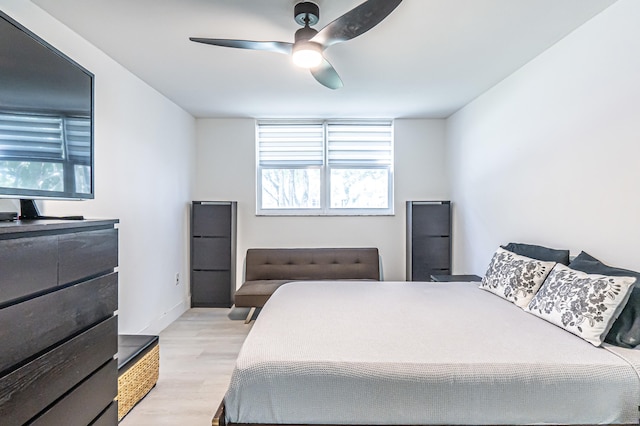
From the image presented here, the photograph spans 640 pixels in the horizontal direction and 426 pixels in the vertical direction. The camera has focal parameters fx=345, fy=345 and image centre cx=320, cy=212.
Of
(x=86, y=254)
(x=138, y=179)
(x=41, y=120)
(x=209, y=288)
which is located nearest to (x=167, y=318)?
(x=209, y=288)

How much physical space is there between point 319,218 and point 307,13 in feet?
9.29

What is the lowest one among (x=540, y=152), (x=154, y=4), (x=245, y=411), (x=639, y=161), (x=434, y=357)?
(x=245, y=411)

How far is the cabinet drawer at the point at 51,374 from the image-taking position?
1.12 meters

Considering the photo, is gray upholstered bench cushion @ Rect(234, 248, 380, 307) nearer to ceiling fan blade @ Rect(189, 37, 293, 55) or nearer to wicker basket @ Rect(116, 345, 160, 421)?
wicker basket @ Rect(116, 345, 160, 421)

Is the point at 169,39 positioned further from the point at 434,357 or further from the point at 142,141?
the point at 434,357

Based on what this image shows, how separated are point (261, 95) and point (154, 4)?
1.62 metres

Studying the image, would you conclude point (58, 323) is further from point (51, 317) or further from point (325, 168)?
point (325, 168)

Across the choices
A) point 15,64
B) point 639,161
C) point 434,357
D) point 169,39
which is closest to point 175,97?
point 169,39

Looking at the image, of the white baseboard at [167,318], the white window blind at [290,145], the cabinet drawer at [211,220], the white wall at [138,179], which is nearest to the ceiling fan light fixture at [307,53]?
the white wall at [138,179]

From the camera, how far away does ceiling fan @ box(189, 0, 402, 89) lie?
5.44 feet

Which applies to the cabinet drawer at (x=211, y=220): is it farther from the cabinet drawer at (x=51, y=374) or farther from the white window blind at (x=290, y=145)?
the cabinet drawer at (x=51, y=374)

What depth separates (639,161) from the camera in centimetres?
181

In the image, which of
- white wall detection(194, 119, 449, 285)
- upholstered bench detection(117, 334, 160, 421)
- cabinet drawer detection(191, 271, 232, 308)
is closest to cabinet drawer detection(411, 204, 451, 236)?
white wall detection(194, 119, 449, 285)

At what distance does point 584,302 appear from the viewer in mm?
1686
